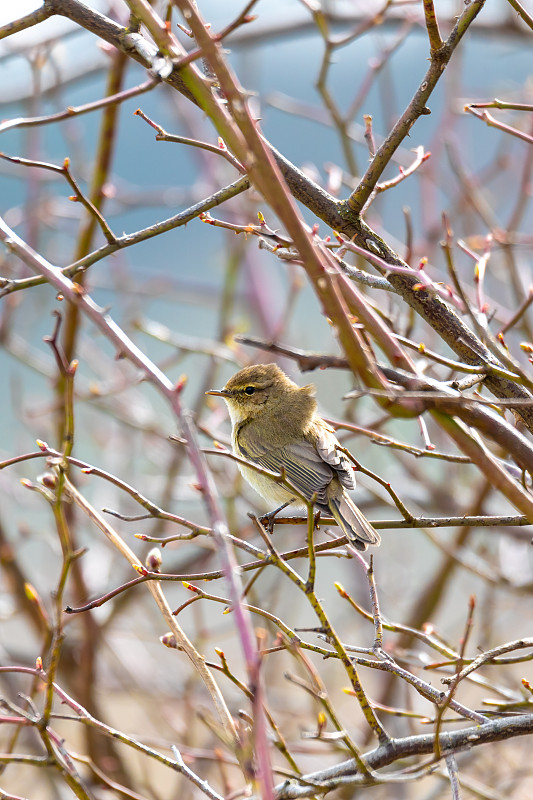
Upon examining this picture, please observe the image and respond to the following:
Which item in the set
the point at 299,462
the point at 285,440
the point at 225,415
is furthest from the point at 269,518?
the point at 225,415

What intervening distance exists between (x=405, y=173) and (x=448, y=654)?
132 cm

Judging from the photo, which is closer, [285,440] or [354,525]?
[354,525]

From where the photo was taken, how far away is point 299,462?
3613 mm

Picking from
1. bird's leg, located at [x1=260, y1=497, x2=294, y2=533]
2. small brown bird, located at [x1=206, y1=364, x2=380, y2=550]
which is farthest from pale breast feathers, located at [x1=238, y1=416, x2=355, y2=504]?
bird's leg, located at [x1=260, y1=497, x2=294, y2=533]

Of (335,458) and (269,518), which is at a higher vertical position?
(335,458)

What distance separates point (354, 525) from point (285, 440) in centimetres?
98

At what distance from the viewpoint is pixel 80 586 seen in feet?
12.6

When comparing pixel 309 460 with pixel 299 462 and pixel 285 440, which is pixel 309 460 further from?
pixel 285 440

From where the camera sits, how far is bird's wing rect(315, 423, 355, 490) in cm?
339

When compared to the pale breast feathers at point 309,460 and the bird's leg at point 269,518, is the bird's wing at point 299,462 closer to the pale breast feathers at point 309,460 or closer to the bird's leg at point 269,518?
the pale breast feathers at point 309,460

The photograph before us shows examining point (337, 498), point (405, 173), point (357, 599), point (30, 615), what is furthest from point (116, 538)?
point (357, 599)

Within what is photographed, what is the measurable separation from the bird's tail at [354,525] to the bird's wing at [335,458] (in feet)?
0.56

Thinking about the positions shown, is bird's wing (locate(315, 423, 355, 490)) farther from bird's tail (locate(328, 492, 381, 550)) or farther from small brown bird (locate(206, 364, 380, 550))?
bird's tail (locate(328, 492, 381, 550))

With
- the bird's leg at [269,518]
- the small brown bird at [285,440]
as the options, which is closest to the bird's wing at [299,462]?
the small brown bird at [285,440]
